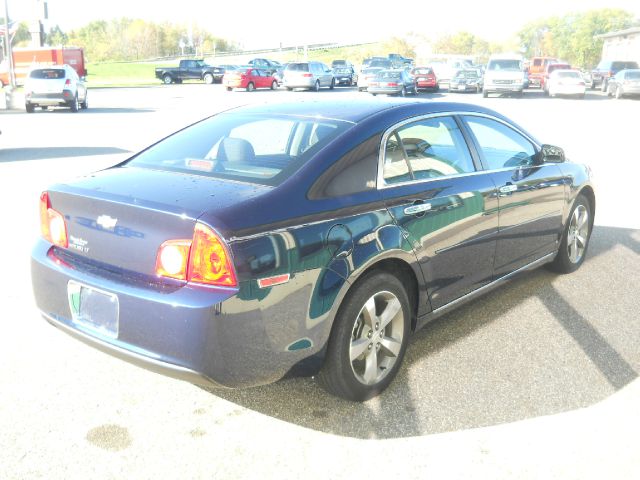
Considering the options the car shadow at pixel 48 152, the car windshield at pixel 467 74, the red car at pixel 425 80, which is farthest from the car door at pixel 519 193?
the red car at pixel 425 80

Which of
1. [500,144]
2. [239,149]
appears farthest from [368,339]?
[500,144]

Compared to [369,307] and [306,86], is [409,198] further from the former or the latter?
[306,86]

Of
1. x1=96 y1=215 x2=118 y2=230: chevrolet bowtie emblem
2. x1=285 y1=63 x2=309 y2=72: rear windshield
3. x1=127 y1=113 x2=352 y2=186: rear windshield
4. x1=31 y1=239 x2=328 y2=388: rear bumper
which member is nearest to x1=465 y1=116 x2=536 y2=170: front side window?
x1=127 y1=113 x2=352 y2=186: rear windshield

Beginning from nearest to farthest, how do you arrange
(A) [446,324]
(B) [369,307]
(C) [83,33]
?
(B) [369,307], (A) [446,324], (C) [83,33]

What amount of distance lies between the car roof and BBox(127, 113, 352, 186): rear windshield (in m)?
0.08

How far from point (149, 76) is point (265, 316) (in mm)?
73331

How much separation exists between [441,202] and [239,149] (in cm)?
122

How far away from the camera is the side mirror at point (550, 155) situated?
5113 mm

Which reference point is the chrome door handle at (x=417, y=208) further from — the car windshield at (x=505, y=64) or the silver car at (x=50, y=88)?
the car windshield at (x=505, y=64)

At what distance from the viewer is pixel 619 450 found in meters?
3.15

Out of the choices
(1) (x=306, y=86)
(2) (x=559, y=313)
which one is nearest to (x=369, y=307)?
(2) (x=559, y=313)

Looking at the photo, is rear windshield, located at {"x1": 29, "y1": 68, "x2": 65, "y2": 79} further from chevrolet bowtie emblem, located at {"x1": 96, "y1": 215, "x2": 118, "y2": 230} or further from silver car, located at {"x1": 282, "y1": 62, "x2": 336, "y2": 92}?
chevrolet bowtie emblem, located at {"x1": 96, "y1": 215, "x2": 118, "y2": 230}

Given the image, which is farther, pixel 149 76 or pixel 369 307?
pixel 149 76

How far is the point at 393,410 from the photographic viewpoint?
11.5ft
